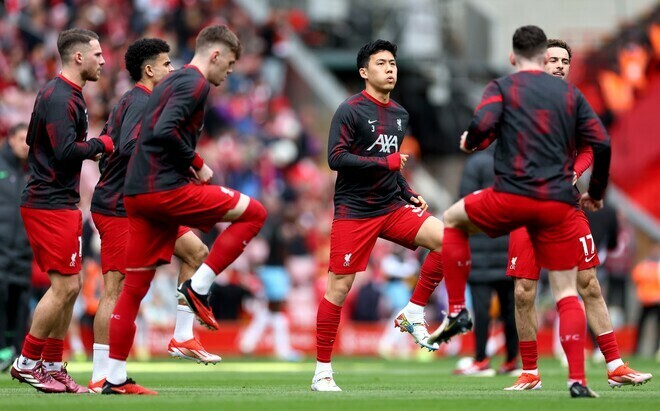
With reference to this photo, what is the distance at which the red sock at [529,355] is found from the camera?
11508mm

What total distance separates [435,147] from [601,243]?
10.4 m

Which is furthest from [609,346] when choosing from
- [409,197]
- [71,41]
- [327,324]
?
[71,41]

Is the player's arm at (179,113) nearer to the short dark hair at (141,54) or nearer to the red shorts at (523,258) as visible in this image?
the short dark hair at (141,54)

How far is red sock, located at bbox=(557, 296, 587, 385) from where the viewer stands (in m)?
9.62

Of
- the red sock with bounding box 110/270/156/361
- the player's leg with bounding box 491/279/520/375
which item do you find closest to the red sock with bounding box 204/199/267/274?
the red sock with bounding box 110/270/156/361

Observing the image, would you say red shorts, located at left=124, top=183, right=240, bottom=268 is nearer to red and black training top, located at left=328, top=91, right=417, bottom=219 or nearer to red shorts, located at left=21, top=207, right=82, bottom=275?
red shorts, located at left=21, top=207, right=82, bottom=275

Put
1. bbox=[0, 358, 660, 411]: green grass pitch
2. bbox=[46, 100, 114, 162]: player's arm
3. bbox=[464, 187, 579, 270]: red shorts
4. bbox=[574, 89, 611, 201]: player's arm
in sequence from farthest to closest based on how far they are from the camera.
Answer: bbox=[46, 100, 114, 162]: player's arm, bbox=[574, 89, 611, 201]: player's arm, bbox=[464, 187, 579, 270]: red shorts, bbox=[0, 358, 660, 411]: green grass pitch

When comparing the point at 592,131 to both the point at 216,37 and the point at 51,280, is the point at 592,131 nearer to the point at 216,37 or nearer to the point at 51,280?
the point at 216,37

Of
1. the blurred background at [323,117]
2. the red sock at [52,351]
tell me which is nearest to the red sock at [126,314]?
the red sock at [52,351]

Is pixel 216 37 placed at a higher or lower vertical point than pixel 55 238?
higher

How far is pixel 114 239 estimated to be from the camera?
37.6 feet

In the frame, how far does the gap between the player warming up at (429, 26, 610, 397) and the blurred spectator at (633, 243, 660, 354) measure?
40.9 feet

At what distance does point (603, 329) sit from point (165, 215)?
400cm

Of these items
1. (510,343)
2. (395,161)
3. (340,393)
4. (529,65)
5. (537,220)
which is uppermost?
(529,65)
